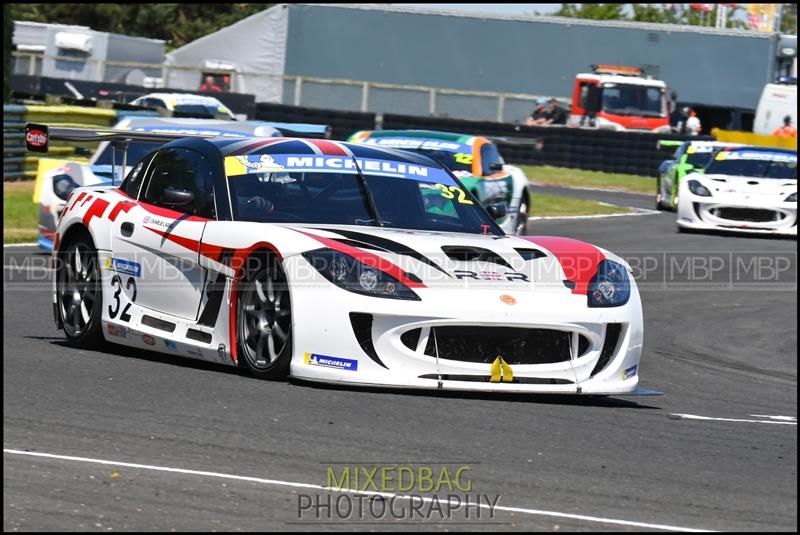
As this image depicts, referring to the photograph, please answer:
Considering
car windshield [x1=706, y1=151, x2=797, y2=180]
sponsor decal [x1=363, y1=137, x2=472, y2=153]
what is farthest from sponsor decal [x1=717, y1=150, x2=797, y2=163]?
sponsor decal [x1=363, y1=137, x2=472, y2=153]

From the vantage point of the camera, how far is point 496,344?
6754 mm

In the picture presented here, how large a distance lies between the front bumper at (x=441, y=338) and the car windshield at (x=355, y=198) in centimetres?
84

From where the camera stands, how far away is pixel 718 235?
19.4 metres

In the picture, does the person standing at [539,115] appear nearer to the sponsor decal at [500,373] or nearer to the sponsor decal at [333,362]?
the sponsor decal at [500,373]

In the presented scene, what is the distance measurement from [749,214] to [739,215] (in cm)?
13

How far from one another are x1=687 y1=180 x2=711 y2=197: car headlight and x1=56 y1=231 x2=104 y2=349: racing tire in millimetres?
12166

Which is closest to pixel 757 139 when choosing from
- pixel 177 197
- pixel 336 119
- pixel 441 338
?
pixel 336 119

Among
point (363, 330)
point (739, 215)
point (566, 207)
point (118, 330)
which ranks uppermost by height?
point (363, 330)

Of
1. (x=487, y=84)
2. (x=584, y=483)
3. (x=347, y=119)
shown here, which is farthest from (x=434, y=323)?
(x=487, y=84)

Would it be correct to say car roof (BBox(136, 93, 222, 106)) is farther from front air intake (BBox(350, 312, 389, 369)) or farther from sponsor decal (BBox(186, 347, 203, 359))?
front air intake (BBox(350, 312, 389, 369))

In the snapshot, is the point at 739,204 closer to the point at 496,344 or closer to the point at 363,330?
the point at 496,344

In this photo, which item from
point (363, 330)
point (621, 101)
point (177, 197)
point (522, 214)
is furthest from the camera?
point (621, 101)

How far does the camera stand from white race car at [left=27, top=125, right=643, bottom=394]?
666 centimetres

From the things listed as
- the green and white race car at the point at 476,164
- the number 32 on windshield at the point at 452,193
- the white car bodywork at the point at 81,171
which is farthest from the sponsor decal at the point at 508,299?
the green and white race car at the point at 476,164
